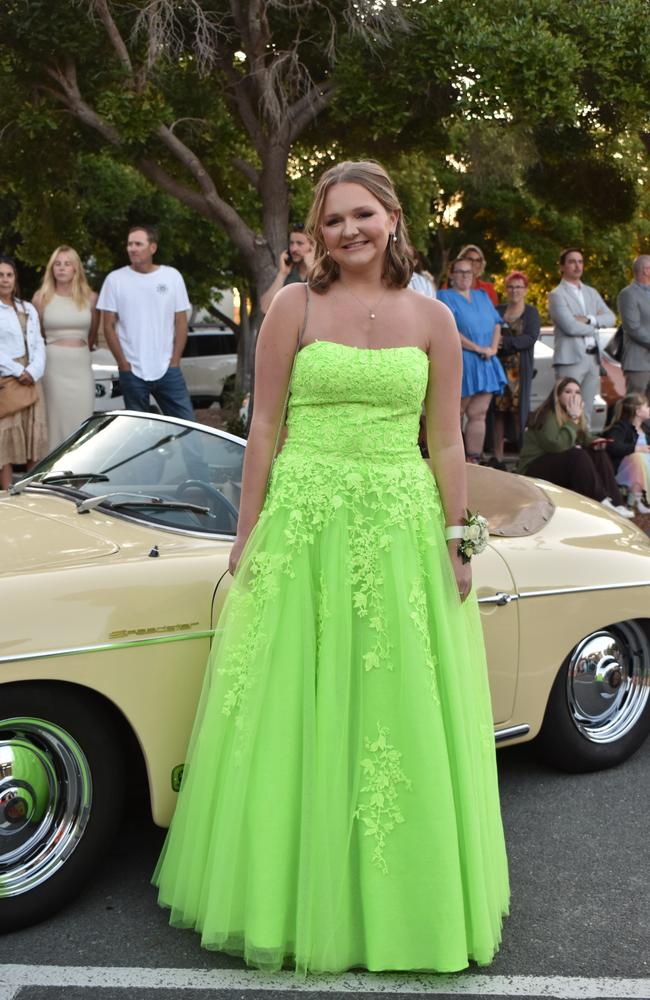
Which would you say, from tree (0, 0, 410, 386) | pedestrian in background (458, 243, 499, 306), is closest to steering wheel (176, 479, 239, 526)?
pedestrian in background (458, 243, 499, 306)

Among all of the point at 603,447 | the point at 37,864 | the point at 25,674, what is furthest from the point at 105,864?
the point at 603,447

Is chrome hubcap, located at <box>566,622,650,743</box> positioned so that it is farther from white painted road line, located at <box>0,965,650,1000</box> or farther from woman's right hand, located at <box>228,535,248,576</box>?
woman's right hand, located at <box>228,535,248,576</box>

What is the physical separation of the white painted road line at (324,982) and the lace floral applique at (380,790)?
1.06ft

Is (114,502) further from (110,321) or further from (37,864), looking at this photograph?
(110,321)

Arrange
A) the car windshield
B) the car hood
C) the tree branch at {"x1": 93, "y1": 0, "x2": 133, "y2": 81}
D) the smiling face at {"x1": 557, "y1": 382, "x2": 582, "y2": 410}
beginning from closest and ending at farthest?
the car hood → the car windshield → the smiling face at {"x1": 557, "y1": 382, "x2": 582, "y2": 410} → the tree branch at {"x1": 93, "y1": 0, "x2": 133, "y2": 81}

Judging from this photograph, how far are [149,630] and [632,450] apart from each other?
6.51 metres

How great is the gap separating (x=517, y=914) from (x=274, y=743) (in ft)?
3.41

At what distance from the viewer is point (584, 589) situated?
4.40 meters

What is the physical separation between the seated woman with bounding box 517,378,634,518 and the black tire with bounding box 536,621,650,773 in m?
3.01

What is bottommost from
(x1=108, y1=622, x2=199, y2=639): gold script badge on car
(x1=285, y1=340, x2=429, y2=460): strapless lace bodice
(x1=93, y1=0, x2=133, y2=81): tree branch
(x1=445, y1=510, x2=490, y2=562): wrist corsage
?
(x1=108, y1=622, x2=199, y2=639): gold script badge on car

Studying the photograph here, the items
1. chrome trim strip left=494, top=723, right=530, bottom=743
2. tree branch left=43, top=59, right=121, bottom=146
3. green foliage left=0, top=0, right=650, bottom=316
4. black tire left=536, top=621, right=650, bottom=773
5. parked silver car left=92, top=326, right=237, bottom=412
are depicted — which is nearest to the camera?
chrome trim strip left=494, top=723, right=530, bottom=743

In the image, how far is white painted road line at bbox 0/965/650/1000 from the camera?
3074 mm

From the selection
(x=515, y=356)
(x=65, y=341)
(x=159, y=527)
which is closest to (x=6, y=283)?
(x=65, y=341)

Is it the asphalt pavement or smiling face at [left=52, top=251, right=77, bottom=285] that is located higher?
smiling face at [left=52, top=251, right=77, bottom=285]
